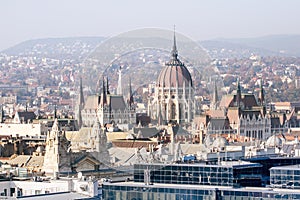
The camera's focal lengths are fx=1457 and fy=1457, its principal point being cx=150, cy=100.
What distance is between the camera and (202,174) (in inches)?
1852

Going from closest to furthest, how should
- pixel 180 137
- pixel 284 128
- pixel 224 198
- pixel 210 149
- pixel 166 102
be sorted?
pixel 224 198 < pixel 210 149 < pixel 180 137 < pixel 166 102 < pixel 284 128

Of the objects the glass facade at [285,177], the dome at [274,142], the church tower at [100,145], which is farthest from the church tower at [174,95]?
the glass facade at [285,177]

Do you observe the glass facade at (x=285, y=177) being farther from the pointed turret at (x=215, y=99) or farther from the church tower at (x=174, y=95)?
the pointed turret at (x=215, y=99)

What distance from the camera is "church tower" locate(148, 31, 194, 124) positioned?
106950mm

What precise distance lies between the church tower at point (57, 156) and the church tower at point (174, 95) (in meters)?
37.8

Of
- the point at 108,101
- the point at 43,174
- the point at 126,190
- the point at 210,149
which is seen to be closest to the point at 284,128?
the point at 108,101

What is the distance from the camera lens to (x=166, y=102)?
113062 millimetres

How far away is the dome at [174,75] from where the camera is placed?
345 ft

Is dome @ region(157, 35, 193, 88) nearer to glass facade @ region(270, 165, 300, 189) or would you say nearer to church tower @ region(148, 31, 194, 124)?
church tower @ region(148, 31, 194, 124)

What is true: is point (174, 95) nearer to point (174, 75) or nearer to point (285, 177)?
point (174, 75)

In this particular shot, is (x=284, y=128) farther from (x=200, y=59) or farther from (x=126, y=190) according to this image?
(x=126, y=190)

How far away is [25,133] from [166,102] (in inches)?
532

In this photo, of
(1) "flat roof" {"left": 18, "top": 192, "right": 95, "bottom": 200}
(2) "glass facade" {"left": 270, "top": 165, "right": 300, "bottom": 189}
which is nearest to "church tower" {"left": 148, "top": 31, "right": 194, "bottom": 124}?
(1) "flat roof" {"left": 18, "top": 192, "right": 95, "bottom": 200}

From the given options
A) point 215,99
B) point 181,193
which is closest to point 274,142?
point 215,99
